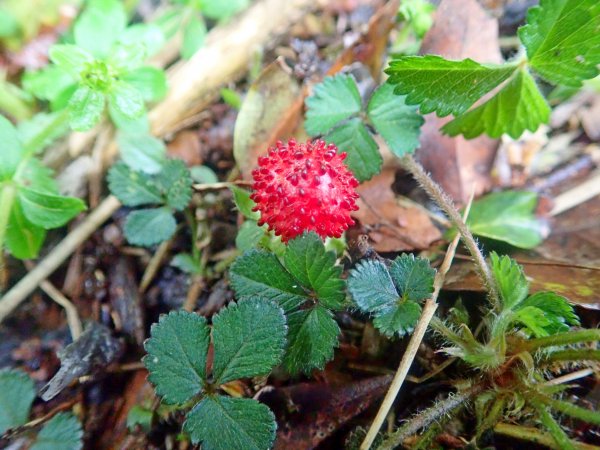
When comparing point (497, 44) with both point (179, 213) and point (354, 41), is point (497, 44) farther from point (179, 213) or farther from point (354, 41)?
point (179, 213)

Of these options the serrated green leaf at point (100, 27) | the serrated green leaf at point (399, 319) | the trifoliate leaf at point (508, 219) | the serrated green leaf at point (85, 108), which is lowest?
Result: the trifoliate leaf at point (508, 219)

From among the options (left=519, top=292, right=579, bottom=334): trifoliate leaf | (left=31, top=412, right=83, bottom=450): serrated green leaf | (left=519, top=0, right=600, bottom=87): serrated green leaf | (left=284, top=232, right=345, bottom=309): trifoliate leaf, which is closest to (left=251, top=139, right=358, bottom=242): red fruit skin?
(left=284, top=232, right=345, bottom=309): trifoliate leaf

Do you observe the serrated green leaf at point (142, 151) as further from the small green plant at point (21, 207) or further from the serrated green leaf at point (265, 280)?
the serrated green leaf at point (265, 280)

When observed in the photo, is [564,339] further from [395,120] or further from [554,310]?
[395,120]

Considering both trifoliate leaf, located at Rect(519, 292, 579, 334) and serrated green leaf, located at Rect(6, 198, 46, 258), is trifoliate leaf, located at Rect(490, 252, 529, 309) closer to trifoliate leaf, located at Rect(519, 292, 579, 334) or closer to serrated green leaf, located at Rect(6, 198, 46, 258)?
trifoliate leaf, located at Rect(519, 292, 579, 334)

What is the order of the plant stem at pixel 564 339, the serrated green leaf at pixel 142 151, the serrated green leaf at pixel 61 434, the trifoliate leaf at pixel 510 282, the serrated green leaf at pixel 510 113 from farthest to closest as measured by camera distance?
the serrated green leaf at pixel 142 151 → the serrated green leaf at pixel 510 113 → the serrated green leaf at pixel 61 434 → the trifoliate leaf at pixel 510 282 → the plant stem at pixel 564 339

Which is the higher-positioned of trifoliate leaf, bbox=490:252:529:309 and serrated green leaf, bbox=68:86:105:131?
serrated green leaf, bbox=68:86:105:131

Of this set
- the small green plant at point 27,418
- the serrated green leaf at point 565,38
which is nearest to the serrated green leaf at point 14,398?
the small green plant at point 27,418

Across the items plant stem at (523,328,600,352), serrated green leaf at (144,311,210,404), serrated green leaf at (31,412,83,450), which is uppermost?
serrated green leaf at (144,311,210,404)
